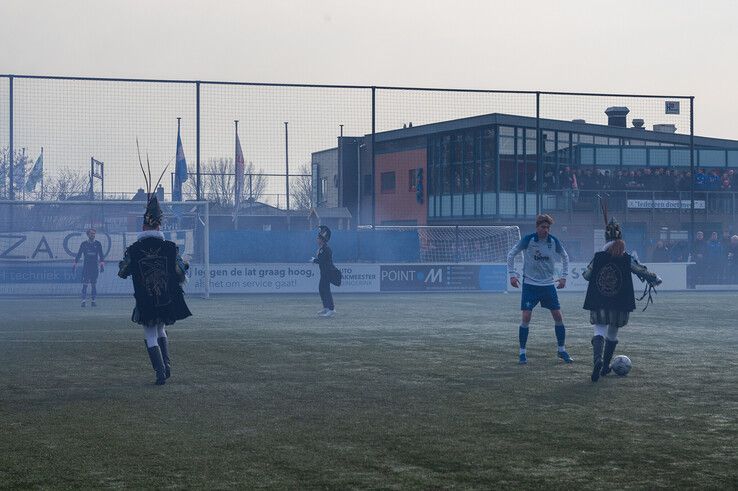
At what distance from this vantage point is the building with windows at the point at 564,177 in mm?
44406

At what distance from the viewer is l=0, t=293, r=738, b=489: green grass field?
6727 mm

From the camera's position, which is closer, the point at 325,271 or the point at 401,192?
the point at 325,271

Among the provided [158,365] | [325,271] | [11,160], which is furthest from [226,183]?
[158,365]

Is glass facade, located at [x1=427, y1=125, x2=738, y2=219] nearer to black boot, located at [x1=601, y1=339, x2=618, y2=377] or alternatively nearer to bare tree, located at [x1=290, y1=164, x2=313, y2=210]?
bare tree, located at [x1=290, y1=164, x2=313, y2=210]

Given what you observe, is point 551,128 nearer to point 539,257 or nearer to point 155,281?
point 539,257

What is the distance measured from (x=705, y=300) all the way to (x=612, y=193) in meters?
17.3

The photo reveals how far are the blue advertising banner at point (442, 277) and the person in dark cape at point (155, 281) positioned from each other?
22480 millimetres

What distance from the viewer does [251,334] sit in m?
17.8

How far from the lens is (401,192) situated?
53.2 m

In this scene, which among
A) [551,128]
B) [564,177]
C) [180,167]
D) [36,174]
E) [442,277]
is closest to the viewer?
[36,174]

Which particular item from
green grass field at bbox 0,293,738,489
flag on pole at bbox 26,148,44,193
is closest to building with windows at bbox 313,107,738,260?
flag on pole at bbox 26,148,44,193

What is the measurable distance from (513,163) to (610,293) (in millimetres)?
34292

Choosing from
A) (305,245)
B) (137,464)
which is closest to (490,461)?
(137,464)

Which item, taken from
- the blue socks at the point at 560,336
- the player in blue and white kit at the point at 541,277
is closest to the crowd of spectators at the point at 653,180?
the player in blue and white kit at the point at 541,277
